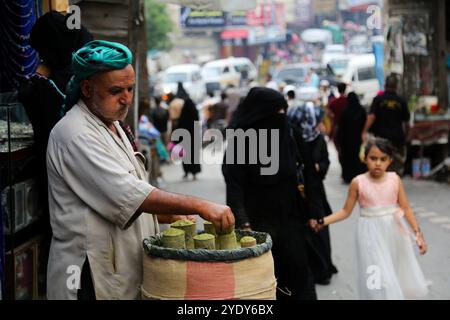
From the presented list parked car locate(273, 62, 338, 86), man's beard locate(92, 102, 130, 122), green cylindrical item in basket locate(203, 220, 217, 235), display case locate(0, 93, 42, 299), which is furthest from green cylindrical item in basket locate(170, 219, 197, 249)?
parked car locate(273, 62, 338, 86)

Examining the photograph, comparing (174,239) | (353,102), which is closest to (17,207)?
(174,239)

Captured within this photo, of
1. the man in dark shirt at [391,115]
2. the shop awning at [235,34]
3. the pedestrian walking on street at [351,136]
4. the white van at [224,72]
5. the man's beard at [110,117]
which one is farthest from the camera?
the shop awning at [235,34]

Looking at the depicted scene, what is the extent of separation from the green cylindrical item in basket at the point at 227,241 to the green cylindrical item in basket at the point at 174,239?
118mm

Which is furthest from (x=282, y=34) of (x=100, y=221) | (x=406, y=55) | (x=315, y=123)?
(x=100, y=221)

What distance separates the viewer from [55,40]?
3.28 m

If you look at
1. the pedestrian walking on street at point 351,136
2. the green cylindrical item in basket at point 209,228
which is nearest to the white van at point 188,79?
the pedestrian walking on street at point 351,136

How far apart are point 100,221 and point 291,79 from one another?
29.2 metres

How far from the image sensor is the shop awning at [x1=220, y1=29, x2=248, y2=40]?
53550 mm

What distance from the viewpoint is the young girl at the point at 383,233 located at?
5270mm

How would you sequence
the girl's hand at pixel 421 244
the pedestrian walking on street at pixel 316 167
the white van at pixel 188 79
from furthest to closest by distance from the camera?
the white van at pixel 188 79, the pedestrian walking on street at pixel 316 167, the girl's hand at pixel 421 244

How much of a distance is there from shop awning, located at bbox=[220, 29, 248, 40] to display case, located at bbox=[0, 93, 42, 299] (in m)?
50.7

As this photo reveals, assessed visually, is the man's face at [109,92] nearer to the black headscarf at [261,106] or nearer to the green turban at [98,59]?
the green turban at [98,59]

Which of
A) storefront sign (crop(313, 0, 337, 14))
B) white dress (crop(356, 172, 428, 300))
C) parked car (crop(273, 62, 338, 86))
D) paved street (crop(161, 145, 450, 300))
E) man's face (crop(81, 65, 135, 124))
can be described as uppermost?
storefront sign (crop(313, 0, 337, 14))

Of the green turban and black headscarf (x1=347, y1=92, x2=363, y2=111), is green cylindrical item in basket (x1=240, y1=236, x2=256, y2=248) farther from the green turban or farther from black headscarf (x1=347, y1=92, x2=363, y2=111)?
black headscarf (x1=347, y1=92, x2=363, y2=111)
